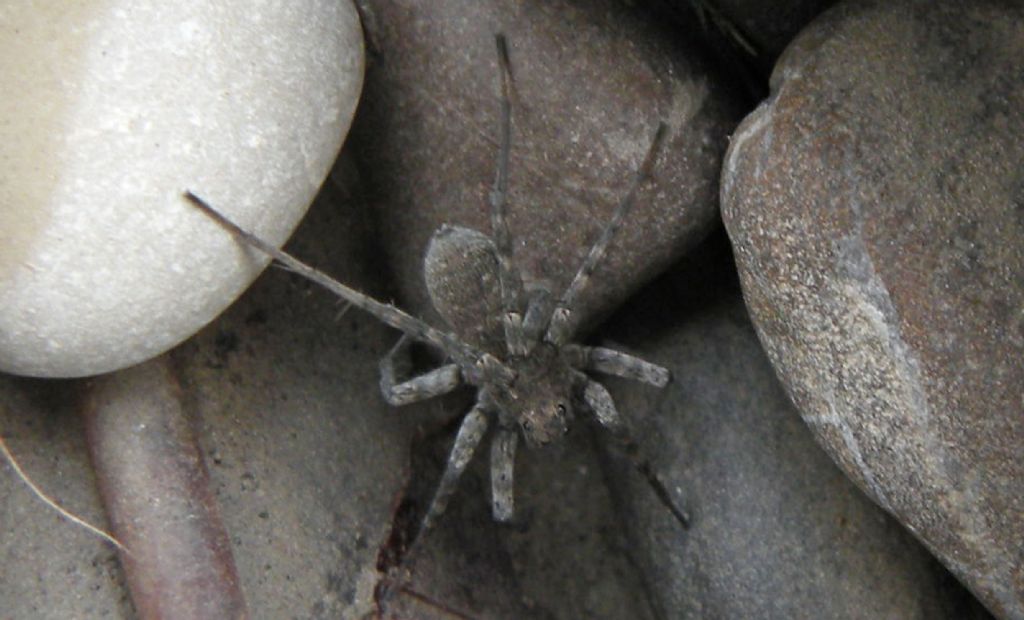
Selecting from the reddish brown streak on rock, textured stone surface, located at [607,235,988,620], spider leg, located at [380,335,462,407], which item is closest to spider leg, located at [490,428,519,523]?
spider leg, located at [380,335,462,407]

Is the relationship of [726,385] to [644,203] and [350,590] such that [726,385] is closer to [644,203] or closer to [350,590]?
[644,203]

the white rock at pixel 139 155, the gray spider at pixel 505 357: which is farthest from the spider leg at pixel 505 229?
the white rock at pixel 139 155

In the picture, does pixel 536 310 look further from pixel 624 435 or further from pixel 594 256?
pixel 624 435

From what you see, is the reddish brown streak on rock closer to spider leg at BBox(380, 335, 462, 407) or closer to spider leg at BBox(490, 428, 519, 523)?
spider leg at BBox(380, 335, 462, 407)

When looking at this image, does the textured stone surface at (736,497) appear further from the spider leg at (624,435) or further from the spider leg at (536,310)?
the spider leg at (536,310)

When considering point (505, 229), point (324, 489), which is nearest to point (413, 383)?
point (324, 489)
